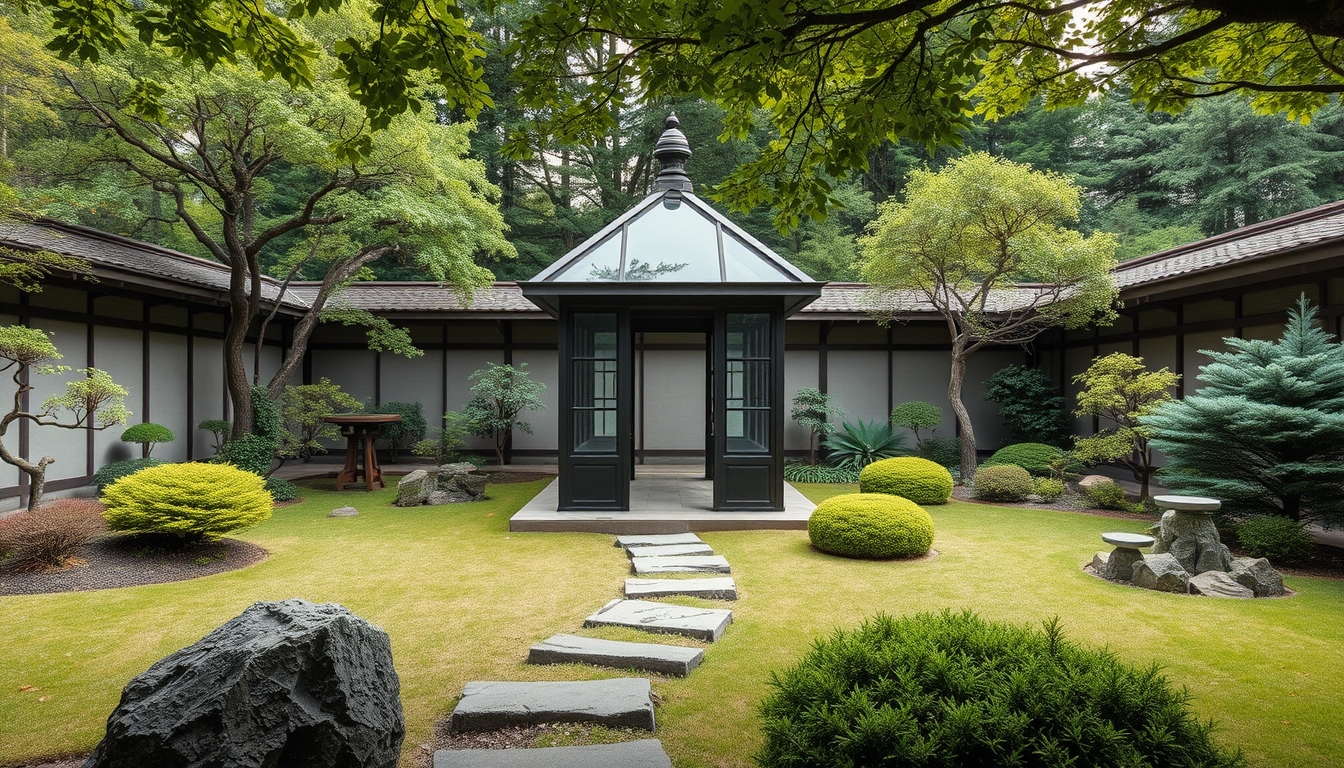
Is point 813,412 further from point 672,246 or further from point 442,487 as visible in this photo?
point 442,487

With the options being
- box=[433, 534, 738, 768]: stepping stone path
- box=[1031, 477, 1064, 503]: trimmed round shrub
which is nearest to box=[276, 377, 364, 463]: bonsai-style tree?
box=[433, 534, 738, 768]: stepping stone path

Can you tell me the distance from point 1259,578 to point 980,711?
5.55 meters

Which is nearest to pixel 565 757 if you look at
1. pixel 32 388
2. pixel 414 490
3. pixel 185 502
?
A: pixel 185 502

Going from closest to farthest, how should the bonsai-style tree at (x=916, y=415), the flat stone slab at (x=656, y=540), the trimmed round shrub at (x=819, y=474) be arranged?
the flat stone slab at (x=656, y=540)
the trimmed round shrub at (x=819, y=474)
the bonsai-style tree at (x=916, y=415)

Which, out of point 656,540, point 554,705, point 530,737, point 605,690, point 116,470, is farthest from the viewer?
point 116,470

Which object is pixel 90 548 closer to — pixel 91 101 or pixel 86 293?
pixel 86 293

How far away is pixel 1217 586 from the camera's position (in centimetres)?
602

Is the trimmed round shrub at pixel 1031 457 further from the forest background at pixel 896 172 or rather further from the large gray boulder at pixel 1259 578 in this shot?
the forest background at pixel 896 172

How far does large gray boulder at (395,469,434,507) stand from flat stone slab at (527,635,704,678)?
6599mm

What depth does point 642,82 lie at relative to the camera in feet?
12.2

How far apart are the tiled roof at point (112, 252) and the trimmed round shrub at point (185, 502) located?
327 cm

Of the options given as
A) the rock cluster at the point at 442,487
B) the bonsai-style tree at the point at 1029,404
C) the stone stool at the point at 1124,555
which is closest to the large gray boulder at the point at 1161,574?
the stone stool at the point at 1124,555

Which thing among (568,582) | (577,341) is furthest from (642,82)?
(577,341)

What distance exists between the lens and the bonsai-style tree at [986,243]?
10.8 metres
